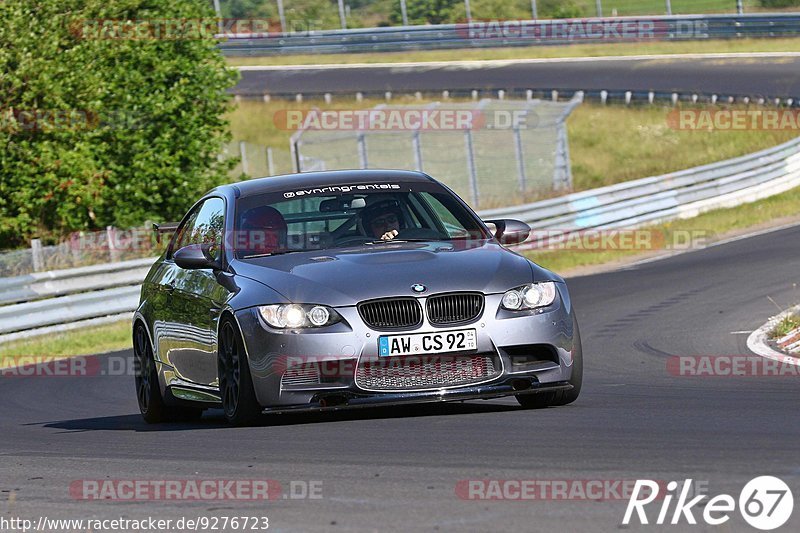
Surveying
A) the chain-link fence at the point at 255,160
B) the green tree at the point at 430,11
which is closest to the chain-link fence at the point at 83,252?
the chain-link fence at the point at 255,160

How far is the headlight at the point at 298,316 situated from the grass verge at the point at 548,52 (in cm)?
4300

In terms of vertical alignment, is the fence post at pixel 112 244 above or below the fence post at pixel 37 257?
below

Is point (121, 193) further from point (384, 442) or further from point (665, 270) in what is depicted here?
point (384, 442)

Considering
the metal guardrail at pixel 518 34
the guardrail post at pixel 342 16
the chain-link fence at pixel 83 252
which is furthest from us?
the guardrail post at pixel 342 16

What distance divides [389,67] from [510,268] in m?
45.3

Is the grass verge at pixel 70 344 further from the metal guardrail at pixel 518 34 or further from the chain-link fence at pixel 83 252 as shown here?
the metal guardrail at pixel 518 34

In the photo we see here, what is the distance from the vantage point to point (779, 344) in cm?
1234

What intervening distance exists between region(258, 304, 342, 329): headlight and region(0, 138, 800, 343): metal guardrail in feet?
36.8

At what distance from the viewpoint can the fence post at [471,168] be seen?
27.3m

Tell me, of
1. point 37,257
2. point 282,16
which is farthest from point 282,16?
point 37,257

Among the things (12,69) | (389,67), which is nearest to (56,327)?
(12,69)

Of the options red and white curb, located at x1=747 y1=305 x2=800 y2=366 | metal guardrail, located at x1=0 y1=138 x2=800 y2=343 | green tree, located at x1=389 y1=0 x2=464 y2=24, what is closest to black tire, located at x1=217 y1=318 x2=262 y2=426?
red and white curb, located at x1=747 y1=305 x2=800 y2=366

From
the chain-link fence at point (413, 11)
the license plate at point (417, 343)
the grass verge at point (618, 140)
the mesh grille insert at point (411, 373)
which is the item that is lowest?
the grass verge at point (618, 140)

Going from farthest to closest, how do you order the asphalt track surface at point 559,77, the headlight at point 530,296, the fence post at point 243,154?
1. the asphalt track surface at point 559,77
2. the fence post at point 243,154
3. the headlight at point 530,296
